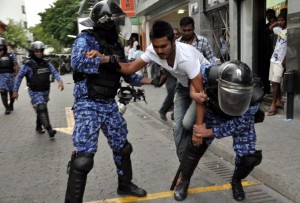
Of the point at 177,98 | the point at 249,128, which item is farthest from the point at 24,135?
the point at 249,128

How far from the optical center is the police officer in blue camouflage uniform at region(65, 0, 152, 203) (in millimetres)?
3070

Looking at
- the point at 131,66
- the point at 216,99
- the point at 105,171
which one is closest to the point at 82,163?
the point at 131,66

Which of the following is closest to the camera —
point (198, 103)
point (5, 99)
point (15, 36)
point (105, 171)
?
point (198, 103)

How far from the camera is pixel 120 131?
135 inches

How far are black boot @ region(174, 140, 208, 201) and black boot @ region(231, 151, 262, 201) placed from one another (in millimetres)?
360

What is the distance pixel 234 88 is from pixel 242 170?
97 centimetres

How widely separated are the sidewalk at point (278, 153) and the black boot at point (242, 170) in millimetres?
483

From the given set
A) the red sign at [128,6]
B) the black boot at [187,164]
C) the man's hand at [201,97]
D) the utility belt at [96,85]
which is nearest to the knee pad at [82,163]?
the utility belt at [96,85]

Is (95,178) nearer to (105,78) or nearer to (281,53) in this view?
(105,78)

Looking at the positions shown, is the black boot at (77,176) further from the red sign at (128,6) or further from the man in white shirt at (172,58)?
the red sign at (128,6)

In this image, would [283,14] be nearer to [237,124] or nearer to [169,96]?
[169,96]

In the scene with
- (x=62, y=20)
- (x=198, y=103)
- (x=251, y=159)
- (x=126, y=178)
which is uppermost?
(x=62, y=20)

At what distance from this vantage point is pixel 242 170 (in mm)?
3420

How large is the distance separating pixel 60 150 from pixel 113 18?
3086mm
